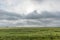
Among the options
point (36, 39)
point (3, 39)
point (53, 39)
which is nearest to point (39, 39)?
point (36, 39)

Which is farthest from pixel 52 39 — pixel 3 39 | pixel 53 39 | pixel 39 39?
pixel 3 39

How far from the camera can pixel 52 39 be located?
22984 mm

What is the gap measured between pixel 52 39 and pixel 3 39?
287 inches

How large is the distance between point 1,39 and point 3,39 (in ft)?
1.01

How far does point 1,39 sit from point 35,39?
5.16 meters

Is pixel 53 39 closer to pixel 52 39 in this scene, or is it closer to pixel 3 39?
pixel 52 39

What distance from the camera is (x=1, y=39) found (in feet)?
78.0

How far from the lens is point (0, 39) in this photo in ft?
77.3

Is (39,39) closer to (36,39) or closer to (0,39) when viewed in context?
(36,39)

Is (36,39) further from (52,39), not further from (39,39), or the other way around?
(52,39)

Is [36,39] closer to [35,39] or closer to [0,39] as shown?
[35,39]

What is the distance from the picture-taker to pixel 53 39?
2306 cm

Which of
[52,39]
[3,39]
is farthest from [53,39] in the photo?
[3,39]

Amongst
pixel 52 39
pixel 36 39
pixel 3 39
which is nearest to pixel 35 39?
pixel 36 39
